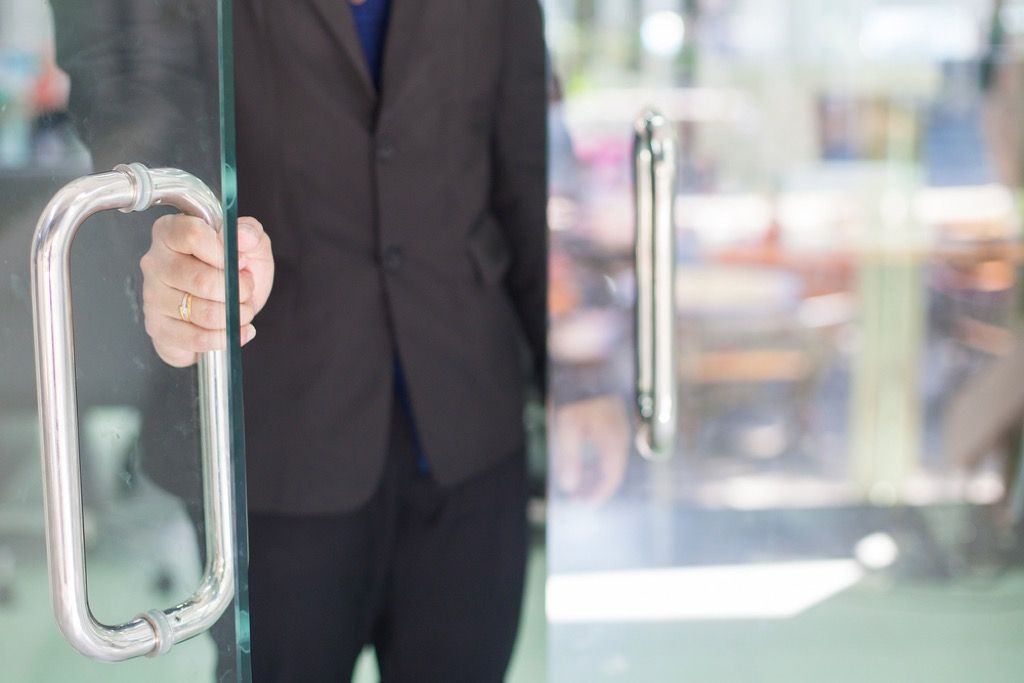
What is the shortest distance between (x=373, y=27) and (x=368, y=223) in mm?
219

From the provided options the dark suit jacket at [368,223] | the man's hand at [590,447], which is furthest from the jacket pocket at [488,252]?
the man's hand at [590,447]

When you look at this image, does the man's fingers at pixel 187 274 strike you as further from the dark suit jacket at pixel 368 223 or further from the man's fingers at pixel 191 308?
the dark suit jacket at pixel 368 223

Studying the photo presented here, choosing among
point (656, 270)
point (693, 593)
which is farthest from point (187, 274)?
point (693, 593)

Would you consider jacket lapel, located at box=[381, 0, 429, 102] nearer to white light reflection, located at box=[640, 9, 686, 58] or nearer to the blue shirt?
the blue shirt

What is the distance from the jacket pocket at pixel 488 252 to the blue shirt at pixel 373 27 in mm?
204

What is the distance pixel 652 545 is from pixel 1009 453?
79cm

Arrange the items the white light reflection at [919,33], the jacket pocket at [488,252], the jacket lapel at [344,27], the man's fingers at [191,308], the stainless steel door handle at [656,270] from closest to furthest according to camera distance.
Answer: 1. the man's fingers at [191,308]
2. the jacket lapel at [344,27]
3. the jacket pocket at [488,252]
4. the stainless steel door handle at [656,270]
5. the white light reflection at [919,33]

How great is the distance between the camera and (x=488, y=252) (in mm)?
1288

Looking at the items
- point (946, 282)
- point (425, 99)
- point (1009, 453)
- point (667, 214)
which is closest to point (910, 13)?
point (946, 282)

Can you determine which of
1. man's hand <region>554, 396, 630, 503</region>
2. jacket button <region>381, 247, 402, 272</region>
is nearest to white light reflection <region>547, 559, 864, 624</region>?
man's hand <region>554, 396, 630, 503</region>

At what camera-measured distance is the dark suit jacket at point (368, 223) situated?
45.9 inches

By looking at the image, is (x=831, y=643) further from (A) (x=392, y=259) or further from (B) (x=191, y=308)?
(B) (x=191, y=308)

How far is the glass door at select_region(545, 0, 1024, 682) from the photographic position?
2.10 metres

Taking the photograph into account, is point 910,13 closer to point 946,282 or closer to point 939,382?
point 946,282
